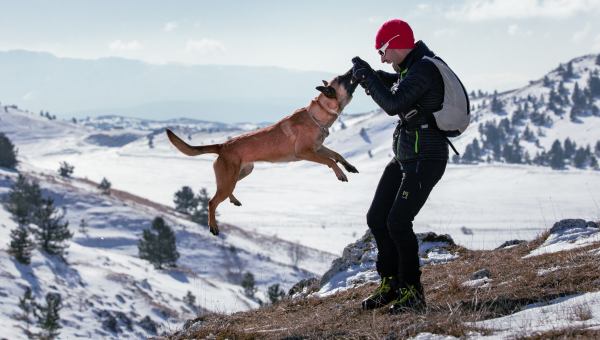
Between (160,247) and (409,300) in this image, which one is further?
(160,247)

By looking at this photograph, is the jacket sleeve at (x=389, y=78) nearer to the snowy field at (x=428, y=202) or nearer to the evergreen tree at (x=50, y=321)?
the evergreen tree at (x=50, y=321)

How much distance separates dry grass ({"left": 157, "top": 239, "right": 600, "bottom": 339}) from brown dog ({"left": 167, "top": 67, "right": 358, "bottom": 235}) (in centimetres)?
199

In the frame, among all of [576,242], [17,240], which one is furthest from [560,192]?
[576,242]

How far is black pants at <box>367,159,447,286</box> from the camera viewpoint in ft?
20.8

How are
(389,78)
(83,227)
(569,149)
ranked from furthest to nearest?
(569,149)
(83,227)
(389,78)

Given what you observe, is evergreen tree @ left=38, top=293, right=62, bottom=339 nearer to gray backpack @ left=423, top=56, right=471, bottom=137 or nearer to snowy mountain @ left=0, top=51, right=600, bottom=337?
snowy mountain @ left=0, top=51, right=600, bottom=337

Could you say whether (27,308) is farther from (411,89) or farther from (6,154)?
(6,154)

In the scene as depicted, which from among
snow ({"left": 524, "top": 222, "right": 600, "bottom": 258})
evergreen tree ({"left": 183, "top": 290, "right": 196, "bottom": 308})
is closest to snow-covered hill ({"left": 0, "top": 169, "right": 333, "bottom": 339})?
evergreen tree ({"left": 183, "top": 290, "right": 196, "bottom": 308})

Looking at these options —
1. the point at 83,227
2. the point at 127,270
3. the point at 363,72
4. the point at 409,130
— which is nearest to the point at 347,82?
the point at 363,72

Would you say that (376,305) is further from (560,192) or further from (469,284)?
(560,192)

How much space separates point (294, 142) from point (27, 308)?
35.7 m

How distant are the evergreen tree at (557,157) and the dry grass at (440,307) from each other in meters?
182

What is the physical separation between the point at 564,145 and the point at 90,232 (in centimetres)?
16077

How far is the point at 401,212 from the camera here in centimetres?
639
